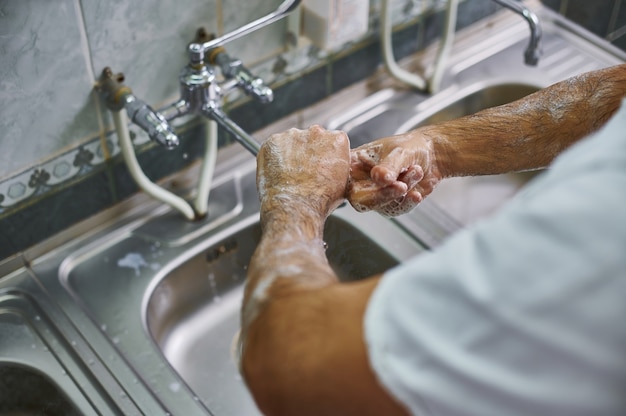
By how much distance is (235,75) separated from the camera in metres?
1.13

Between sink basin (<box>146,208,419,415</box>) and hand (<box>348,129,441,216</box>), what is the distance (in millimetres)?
168

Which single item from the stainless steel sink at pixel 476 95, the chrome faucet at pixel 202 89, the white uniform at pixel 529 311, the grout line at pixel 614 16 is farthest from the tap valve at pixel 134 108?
the grout line at pixel 614 16

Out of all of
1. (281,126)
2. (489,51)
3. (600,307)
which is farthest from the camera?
(489,51)

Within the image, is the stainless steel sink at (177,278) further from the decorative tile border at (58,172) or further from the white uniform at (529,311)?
the white uniform at (529,311)

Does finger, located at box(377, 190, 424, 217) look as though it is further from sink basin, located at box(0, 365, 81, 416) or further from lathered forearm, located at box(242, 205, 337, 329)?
sink basin, located at box(0, 365, 81, 416)

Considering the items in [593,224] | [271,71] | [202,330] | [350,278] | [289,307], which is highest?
[593,224]

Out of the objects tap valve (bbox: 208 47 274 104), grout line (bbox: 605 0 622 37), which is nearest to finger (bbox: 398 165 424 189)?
tap valve (bbox: 208 47 274 104)

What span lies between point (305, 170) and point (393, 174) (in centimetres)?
10

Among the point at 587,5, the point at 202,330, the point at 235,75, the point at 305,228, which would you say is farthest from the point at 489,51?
the point at 305,228

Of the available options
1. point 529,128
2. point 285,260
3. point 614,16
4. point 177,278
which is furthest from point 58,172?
point 614,16

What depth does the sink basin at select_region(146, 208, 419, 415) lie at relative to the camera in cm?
115

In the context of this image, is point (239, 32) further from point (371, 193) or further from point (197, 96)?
point (371, 193)

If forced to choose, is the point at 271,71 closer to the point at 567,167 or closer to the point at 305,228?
the point at 305,228

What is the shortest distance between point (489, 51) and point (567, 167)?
1.05 metres
